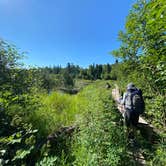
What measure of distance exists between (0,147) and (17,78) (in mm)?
3202

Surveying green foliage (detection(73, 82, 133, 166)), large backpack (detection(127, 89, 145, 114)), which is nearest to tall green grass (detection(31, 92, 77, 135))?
green foliage (detection(73, 82, 133, 166))

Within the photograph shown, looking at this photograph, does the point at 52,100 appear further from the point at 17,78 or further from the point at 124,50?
the point at 124,50

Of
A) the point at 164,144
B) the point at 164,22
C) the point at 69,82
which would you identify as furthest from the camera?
the point at 69,82

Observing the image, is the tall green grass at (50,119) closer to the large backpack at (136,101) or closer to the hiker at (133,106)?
the hiker at (133,106)

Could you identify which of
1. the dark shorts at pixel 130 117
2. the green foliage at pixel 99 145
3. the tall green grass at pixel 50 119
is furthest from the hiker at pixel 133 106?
the tall green grass at pixel 50 119

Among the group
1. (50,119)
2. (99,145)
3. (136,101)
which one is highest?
(136,101)

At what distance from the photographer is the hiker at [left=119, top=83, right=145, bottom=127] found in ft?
17.4

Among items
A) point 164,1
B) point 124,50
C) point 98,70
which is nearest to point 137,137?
point 164,1

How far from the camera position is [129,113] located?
17.5 ft

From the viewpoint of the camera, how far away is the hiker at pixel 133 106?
5.29m

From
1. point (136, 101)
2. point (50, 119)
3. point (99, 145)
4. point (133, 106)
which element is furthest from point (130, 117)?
point (50, 119)

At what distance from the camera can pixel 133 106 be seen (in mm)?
5324

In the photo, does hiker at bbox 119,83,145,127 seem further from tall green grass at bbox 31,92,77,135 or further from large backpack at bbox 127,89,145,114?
tall green grass at bbox 31,92,77,135

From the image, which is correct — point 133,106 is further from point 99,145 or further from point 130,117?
point 99,145
